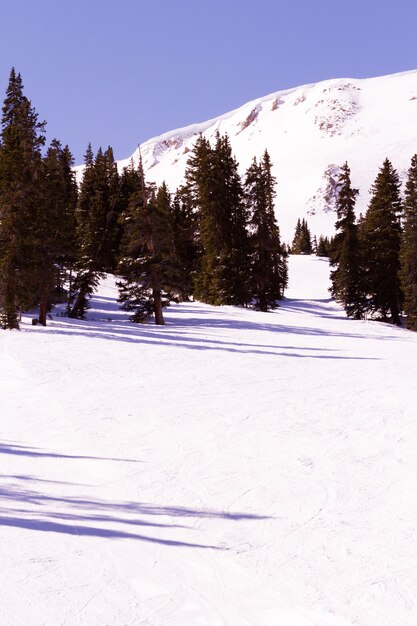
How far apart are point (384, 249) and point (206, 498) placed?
35683mm

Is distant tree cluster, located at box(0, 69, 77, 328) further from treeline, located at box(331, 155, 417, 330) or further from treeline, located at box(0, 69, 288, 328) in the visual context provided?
treeline, located at box(331, 155, 417, 330)

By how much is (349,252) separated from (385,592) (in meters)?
40.6

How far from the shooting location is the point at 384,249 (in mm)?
37969

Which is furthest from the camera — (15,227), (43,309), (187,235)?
(187,235)

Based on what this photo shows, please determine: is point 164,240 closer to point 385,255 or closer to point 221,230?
point 221,230

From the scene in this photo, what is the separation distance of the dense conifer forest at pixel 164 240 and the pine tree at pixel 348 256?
0.33 ft

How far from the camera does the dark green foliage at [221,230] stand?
38906 mm

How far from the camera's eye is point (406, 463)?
7.05 m

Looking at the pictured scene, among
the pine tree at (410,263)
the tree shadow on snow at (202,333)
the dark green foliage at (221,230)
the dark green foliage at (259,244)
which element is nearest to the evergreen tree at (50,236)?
the tree shadow on snow at (202,333)

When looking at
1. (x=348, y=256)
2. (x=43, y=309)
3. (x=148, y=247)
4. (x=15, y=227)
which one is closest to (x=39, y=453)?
(x=15, y=227)

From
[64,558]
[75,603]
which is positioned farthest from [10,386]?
[75,603]

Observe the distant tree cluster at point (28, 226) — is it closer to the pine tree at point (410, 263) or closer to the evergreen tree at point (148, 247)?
the evergreen tree at point (148, 247)

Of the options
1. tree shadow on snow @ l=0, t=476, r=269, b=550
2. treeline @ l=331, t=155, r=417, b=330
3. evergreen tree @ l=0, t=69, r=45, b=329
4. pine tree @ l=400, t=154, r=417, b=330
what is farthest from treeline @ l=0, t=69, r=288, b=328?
tree shadow on snow @ l=0, t=476, r=269, b=550

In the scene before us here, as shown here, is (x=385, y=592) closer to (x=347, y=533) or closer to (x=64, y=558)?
(x=347, y=533)
